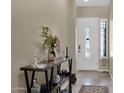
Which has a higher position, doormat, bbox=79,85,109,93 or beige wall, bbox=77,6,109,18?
beige wall, bbox=77,6,109,18

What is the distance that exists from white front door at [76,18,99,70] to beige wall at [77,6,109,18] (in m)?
0.22

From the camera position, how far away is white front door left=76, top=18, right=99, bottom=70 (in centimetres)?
970

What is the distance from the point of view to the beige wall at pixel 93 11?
31.3 feet

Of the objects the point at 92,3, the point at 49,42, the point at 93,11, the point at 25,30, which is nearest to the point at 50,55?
the point at 49,42

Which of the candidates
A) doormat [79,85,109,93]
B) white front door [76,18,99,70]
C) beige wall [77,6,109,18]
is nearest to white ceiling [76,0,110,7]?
beige wall [77,6,109,18]

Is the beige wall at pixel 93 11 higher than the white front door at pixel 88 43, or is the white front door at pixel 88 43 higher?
the beige wall at pixel 93 11

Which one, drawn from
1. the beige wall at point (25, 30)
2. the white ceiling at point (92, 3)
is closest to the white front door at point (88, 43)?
the white ceiling at point (92, 3)

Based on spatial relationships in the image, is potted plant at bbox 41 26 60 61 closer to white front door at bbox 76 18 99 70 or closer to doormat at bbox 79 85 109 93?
doormat at bbox 79 85 109 93

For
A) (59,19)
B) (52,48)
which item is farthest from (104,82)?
(52,48)

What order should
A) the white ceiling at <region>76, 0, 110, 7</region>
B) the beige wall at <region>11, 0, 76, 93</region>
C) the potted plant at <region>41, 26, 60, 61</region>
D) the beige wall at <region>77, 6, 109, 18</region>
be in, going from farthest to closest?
the beige wall at <region>77, 6, 109, 18</region>
the white ceiling at <region>76, 0, 110, 7</region>
the potted plant at <region>41, 26, 60, 61</region>
the beige wall at <region>11, 0, 76, 93</region>

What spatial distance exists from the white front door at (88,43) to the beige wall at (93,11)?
8.6 inches

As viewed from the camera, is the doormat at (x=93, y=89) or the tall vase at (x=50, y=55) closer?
the tall vase at (x=50, y=55)

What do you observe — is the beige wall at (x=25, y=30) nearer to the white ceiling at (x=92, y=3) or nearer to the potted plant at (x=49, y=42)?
the potted plant at (x=49, y=42)

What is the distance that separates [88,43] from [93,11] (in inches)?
55.7
